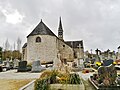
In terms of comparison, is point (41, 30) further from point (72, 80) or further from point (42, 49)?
point (72, 80)

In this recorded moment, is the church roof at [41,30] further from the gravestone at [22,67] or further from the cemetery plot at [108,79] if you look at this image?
the cemetery plot at [108,79]

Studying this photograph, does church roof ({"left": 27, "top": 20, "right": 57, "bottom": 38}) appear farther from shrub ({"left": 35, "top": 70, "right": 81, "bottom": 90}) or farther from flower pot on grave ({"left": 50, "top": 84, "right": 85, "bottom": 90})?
flower pot on grave ({"left": 50, "top": 84, "right": 85, "bottom": 90})

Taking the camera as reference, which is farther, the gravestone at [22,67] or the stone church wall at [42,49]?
the stone church wall at [42,49]

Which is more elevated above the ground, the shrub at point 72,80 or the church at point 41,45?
the church at point 41,45

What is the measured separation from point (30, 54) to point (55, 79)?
38.8 metres

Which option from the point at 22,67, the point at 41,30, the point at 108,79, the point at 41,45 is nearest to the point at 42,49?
the point at 41,45

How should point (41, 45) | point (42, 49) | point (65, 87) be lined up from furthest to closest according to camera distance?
point (41, 45), point (42, 49), point (65, 87)

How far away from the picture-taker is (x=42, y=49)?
4628 cm

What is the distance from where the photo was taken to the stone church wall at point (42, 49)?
46.1 metres

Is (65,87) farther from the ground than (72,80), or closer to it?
closer to it

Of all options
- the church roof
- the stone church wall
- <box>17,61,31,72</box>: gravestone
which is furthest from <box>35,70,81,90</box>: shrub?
the church roof

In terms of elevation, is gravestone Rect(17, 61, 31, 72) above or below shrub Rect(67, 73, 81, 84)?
above

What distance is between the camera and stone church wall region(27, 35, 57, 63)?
46.1 meters

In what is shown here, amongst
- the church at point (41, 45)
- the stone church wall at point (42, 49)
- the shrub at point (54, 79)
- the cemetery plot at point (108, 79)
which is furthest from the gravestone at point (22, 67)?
the stone church wall at point (42, 49)
